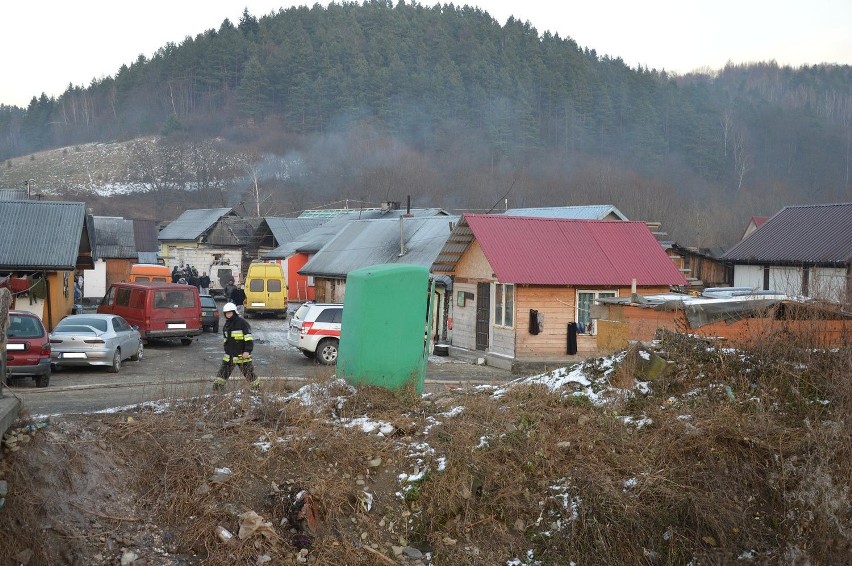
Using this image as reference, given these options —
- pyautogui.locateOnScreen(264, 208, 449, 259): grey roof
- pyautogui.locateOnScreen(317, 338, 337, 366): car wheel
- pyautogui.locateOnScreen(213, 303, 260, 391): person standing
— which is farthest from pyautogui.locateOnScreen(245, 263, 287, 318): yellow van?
pyautogui.locateOnScreen(213, 303, 260, 391): person standing

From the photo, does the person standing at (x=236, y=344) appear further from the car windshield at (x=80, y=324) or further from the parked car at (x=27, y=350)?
the car windshield at (x=80, y=324)

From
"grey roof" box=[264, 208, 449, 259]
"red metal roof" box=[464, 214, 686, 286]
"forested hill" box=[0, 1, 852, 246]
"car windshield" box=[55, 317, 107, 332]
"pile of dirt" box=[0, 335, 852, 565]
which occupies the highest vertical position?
"forested hill" box=[0, 1, 852, 246]

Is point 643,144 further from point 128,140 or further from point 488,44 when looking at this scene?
point 128,140

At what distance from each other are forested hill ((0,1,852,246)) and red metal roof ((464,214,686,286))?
181 feet

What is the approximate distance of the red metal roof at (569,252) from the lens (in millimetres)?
24812

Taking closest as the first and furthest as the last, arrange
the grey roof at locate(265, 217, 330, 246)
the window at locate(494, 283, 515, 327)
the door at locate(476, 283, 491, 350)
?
the window at locate(494, 283, 515, 327)
the door at locate(476, 283, 491, 350)
the grey roof at locate(265, 217, 330, 246)

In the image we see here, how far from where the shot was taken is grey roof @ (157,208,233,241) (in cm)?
6375

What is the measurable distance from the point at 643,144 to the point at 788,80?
2204 inches

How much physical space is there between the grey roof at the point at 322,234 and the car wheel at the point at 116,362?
2799 centimetres

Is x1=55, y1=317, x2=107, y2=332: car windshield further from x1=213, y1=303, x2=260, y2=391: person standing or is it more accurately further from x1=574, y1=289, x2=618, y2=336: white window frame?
x1=574, y1=289, x2=618, y2=336: white window frame

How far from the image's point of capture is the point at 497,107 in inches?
4606

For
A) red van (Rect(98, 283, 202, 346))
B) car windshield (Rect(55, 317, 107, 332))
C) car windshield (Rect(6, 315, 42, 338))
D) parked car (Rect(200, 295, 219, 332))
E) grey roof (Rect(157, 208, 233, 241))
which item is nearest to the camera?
car windshield (Rect(6, 315, 42, 338))

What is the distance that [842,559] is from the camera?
28.1 ft

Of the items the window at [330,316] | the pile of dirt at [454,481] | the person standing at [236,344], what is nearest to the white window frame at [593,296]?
the window at [330,316]
